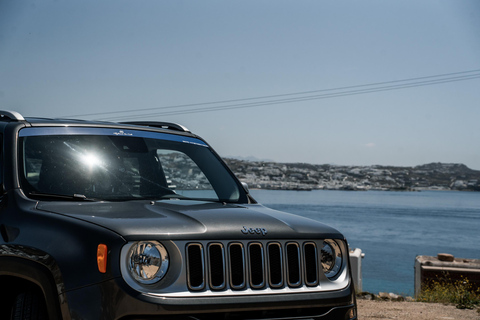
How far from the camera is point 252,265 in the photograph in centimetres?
333

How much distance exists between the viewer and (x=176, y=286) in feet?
10.1

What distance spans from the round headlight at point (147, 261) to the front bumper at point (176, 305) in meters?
0.12

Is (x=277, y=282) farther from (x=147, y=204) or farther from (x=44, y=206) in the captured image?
(x=44, y=206)

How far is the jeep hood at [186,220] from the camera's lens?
317cm

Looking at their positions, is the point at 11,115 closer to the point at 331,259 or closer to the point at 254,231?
the point at 254,231

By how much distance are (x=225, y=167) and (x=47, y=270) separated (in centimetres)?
218

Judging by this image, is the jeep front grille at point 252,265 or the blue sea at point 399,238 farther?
the blue sea at point 399,238

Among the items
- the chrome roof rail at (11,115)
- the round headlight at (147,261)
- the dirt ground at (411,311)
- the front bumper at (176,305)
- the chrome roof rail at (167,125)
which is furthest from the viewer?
the dirt ground at (411,311)

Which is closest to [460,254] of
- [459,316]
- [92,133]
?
[459,316]

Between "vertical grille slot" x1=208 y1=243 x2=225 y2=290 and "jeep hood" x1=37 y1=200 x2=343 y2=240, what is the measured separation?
0.22 ft

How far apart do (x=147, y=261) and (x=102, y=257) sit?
23cm

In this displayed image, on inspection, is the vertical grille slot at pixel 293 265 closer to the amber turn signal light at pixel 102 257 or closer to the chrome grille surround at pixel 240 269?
the chrome grille surround at pixel 240 269

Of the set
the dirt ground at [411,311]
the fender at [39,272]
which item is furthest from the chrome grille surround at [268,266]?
the dirt ground at [411,311]

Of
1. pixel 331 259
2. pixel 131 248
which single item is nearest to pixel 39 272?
pixel 131 248
